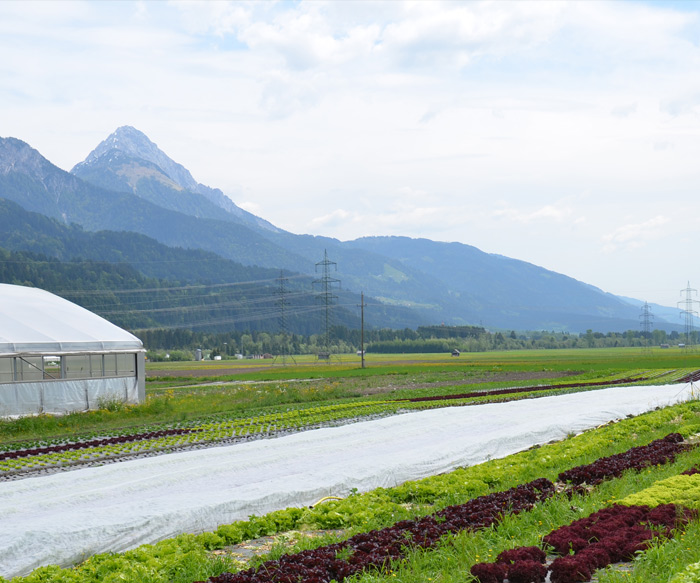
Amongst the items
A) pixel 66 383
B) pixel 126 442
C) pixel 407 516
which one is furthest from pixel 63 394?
pixel 407 516

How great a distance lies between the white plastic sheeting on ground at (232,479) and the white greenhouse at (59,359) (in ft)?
48.9

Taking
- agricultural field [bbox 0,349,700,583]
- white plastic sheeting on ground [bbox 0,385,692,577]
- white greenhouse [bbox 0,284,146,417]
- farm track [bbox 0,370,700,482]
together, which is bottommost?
farm track [bbox 0,370,700,482]

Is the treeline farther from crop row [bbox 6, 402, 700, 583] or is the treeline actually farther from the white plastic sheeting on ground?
crop row [bbox 6, 402, 700, 583]

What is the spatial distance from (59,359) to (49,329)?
141 cm

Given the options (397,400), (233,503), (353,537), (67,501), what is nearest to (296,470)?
(233,503)

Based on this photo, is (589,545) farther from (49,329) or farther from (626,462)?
(49,329)

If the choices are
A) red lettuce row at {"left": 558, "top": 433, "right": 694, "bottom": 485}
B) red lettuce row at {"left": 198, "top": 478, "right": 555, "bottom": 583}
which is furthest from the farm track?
red lettuce row at {"left": 558, "top": 433, "right": 694, "bottom": 485}

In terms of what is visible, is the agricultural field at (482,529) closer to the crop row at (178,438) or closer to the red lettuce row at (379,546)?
the red lettuce row at (379,546)

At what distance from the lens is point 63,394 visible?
3216cm

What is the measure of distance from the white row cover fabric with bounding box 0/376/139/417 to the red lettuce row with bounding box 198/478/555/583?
24.0 m

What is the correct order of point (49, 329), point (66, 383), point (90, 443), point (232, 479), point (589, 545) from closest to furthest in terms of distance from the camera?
point (589, 545) < point (232, 479) < point (90, 443) < point (66, 383) < point (49, 329)

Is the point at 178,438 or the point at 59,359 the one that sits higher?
the point at 59,359

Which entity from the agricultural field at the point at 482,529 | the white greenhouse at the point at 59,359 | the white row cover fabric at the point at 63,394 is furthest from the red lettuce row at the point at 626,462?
the white greenhouse at the point at 59,359

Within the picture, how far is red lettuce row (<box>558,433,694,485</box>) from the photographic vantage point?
13.6m
